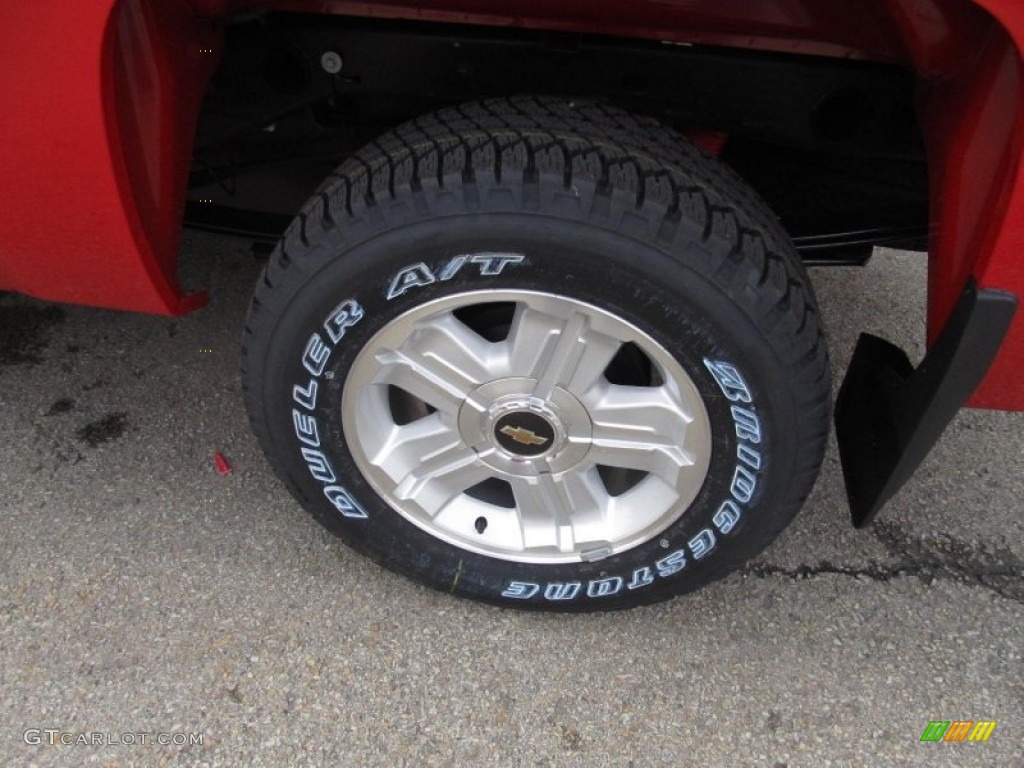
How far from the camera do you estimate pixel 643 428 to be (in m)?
1.73

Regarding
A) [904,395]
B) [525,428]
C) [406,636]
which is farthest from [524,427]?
[904,395]

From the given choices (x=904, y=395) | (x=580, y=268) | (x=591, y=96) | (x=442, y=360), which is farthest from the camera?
(x=591, y=96)

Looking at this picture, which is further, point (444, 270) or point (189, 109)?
point (189, 109)

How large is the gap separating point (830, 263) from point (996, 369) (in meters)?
0.79

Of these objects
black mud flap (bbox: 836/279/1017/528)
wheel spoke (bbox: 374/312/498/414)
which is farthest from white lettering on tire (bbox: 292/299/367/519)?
black mud flap (bbox: 836/279/1017/528)

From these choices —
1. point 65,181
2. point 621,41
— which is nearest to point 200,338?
point 65,181

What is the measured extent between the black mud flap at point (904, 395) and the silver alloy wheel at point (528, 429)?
0.36 meters

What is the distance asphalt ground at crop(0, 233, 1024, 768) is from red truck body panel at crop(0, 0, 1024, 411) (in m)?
0.70

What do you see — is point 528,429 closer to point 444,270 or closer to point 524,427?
point 524,427

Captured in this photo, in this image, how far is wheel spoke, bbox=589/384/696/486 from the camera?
1.70 m

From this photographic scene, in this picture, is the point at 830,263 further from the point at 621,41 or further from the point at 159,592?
the point at 159,592

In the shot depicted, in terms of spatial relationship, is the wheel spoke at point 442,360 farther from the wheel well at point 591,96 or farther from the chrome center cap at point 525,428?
the wheel well at point 591,96

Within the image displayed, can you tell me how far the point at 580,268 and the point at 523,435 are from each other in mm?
436

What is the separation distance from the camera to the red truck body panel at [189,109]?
4.38 ft
